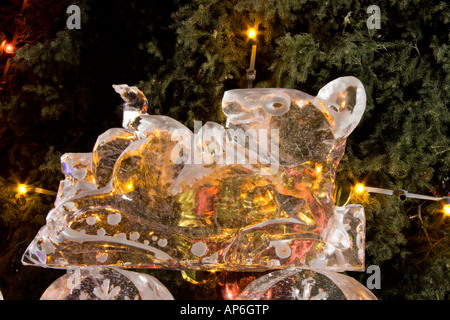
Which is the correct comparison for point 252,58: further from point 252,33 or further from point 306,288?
point 306,288

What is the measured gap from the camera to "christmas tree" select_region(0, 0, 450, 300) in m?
1.84

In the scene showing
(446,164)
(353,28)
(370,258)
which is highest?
(353,28)

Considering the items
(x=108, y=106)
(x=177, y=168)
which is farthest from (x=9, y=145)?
(x=177, y=168)

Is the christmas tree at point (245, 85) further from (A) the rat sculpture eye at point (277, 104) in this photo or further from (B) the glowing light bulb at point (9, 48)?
(A) the rat sculpture eye at point (277, 104)

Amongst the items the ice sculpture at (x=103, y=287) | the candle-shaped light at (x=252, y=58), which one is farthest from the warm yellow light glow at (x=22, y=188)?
the candle-shaped light at (x=252, y=58)

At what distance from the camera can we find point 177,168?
49.4 inches

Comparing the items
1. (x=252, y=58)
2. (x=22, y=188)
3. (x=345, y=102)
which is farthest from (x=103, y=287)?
(x=252, y=58)

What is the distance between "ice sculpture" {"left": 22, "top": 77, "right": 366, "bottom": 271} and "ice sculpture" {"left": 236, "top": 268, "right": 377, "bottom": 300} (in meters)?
0.06

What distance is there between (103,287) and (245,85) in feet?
4.03

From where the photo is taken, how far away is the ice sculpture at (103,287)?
1158mm

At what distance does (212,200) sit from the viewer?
129 centimetres

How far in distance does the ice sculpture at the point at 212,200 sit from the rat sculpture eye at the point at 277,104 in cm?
3

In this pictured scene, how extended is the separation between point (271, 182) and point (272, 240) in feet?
0.60
